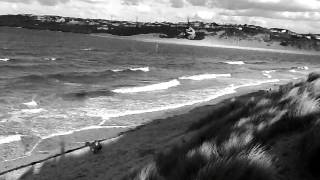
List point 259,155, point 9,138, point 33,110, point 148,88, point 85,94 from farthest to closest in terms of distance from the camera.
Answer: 1. point 148,88
2. point 85,94
3. point 33,110
4. point 9,138
5. point 259,155

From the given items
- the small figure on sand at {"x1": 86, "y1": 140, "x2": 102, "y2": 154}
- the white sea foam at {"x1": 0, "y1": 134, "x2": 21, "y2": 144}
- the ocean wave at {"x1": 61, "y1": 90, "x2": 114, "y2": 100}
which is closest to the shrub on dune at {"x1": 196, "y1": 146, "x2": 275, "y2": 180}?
the small figure on sand at {"x1": 86, "y1": 140, "x2": 102, "y2": 154}

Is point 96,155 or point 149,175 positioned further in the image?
point 96,155

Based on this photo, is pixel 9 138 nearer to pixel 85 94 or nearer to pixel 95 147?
pixel 95 147

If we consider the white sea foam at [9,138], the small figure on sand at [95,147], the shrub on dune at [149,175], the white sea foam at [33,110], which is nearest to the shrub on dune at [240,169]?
the shrub on dune at [149,175]

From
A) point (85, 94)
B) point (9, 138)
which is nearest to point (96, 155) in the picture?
point (9, 138)

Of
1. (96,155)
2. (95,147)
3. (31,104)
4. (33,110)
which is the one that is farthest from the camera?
(31,104)

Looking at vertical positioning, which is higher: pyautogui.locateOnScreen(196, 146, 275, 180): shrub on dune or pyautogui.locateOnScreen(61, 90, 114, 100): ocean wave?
pyautogui.locateOnScreen(196, 146, 275, 180): shrub on dune

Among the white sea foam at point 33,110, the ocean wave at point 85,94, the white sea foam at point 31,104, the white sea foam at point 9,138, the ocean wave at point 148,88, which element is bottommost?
the ocean wave at point 148,88

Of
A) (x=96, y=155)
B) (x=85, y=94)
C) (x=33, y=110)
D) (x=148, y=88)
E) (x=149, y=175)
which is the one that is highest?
(x=149, y=175)

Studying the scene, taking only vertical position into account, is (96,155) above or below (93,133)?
above

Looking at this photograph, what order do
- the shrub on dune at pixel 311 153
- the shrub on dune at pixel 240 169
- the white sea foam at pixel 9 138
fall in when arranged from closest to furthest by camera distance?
the shrub on dune at pixel 240 169 → the shrub on dune at pixel 311 153 → the white sea foam at pixel 9 138

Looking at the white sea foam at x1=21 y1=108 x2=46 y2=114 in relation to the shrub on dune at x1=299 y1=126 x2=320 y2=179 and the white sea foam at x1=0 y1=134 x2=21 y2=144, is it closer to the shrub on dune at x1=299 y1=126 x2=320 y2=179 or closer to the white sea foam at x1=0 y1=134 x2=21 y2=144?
the white sea foam at x1=0 y1=134 x2=21 y2=144

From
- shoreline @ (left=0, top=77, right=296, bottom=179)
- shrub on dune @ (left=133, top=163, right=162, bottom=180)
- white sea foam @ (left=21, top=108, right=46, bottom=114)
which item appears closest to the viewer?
shrub on dune @ (left=133, top=163, right=162, bottom=180)

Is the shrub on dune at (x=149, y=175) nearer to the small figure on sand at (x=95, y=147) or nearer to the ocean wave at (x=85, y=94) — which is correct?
the small figure on sand at (x=95, y=147)
